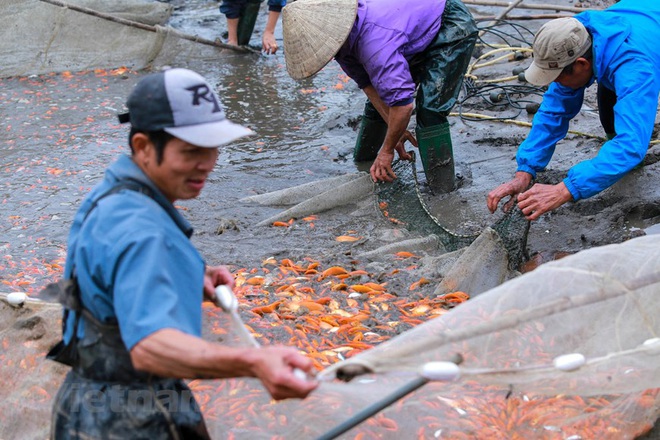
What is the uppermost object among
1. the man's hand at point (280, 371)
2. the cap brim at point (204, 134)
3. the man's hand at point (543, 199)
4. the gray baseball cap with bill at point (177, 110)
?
the gray baseball cap with bill at point (177, 110)

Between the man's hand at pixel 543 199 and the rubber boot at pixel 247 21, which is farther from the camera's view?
the rubber boot at pixel 247 21

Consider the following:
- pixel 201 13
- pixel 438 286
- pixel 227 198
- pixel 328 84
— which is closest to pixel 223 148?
pixel 227 198

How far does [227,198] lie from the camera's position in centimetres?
640

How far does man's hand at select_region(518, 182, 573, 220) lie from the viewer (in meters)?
4.45

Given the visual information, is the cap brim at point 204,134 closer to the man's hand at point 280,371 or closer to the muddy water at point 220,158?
the man's hand at point 280,371

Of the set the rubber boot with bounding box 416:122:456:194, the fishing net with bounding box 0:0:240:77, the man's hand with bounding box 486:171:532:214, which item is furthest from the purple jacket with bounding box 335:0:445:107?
the fishing net with bounding box 0:0:240:77

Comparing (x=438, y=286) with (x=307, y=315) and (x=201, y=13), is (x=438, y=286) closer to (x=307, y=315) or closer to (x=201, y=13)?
(x=307, y=315)

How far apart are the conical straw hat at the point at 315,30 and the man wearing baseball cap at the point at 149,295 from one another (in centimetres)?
334

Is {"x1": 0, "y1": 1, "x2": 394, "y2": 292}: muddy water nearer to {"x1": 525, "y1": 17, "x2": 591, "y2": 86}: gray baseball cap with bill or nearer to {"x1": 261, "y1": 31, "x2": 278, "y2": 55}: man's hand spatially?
{"x1": 261, "y1": 31, "x2": 278, "y2": 55}: man's hand

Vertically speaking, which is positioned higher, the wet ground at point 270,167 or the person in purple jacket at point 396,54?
the person in purple jacket at point 396,54

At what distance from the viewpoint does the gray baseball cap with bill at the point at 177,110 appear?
1946 millimetres

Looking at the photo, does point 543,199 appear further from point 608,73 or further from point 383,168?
point 383,168

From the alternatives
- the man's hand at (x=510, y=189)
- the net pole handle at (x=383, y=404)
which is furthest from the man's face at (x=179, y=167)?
the man's hand at (x=510, y=189)

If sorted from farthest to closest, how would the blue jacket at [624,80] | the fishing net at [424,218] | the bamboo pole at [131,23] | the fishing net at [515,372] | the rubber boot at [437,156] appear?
1. the bamboo pole at [131,23]
2. the rubber boot at [437,156]
3. the fishing net at [424,218]
4. the blue jacket at [624,80]
5. the fishing net at [515,372]
